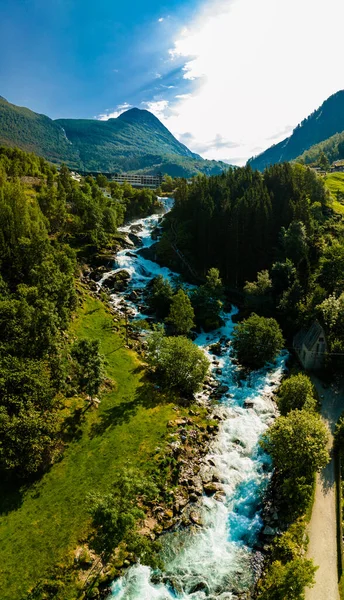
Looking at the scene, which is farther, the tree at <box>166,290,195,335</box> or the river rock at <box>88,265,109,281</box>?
the river rock at <box>88,265,109,281</box>

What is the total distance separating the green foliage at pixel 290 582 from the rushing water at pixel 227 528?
7.15 feet

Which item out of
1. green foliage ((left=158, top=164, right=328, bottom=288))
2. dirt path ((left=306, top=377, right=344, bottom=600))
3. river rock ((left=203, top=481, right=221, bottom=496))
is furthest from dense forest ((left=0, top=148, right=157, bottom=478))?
green foliage ((left=158, top=164, right=328, bottom=288))

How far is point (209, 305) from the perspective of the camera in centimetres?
7244

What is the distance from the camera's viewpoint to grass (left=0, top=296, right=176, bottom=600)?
86.7 ft

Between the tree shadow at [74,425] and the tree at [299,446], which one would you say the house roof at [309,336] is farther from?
the tree shadow at [74,425]

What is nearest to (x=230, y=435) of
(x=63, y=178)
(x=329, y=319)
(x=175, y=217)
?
(x=329, y=319)

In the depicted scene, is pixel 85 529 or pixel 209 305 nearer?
pixel 85 529

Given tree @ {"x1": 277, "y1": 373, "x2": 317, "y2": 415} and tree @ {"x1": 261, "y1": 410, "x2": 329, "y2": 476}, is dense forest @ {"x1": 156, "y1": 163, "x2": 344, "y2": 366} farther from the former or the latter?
tree @ {"x1": 261, "y1": 410, "x2": 329, "y2": 476}

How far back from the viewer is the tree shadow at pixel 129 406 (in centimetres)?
4092

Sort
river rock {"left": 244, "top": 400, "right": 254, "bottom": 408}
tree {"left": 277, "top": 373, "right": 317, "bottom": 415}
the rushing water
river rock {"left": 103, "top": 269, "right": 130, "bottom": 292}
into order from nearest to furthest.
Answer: the rushing water, tree {"left": 277, "top": 373, "right": 317, "bottom": 415}, river rock {"left": 244, "top": 400, "right": 254, "bottom": 408}, river rock {"left": 103, "top": 269, "right": 130, "bottom": 292}

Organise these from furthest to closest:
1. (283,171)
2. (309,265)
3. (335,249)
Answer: (283,171), (309,265), (335,249)

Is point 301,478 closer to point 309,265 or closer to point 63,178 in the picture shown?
point 309,265

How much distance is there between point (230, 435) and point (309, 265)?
53.5m

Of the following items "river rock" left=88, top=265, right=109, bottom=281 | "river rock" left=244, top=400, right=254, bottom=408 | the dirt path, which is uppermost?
"river rock" left=88, top=265, right=109, bottom=281
